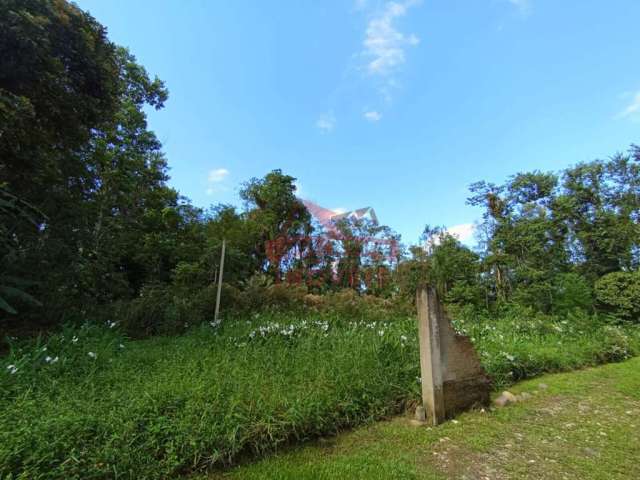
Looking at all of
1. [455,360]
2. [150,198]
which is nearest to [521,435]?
[455,360]

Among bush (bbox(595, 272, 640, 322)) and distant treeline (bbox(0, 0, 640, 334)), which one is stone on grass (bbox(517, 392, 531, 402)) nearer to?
distant treeline (bbox(0, 0, 640, 334))

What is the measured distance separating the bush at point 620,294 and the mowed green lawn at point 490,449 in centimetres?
735

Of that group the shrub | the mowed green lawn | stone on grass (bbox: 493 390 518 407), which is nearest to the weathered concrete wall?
the mowed green lawn

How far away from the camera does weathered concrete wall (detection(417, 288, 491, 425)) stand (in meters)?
2.67

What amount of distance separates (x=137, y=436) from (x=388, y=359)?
7.46 ft

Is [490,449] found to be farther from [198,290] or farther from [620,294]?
[620,294]

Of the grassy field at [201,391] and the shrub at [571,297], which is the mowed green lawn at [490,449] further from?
the shrub at [571,297]

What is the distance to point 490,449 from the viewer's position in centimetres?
228

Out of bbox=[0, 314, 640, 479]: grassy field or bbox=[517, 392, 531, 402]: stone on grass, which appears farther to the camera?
bbox=[517, 392, 531, 402]: stone on grass

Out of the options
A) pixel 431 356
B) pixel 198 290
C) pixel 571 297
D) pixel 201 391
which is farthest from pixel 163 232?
pixel 571 297

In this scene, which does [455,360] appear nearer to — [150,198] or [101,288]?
[101,288]

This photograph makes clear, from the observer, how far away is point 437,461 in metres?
2.12

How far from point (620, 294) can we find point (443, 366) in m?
9.50

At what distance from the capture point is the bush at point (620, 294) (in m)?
8.50
